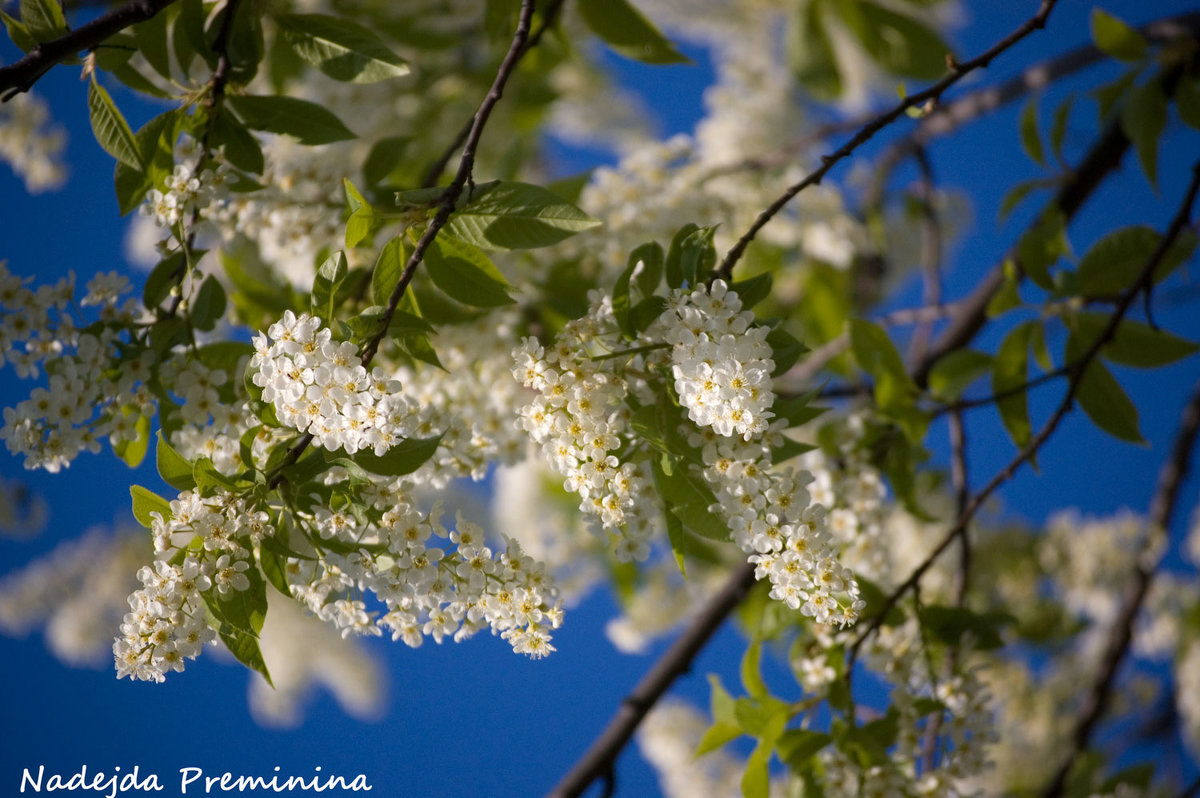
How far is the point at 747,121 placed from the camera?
3068mm

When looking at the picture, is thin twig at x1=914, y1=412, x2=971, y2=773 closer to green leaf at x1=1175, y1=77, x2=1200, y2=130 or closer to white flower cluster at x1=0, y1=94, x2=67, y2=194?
green leaf at x1=1175, y1=77, x2=1200, y2=130

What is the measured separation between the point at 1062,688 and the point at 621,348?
2816mm

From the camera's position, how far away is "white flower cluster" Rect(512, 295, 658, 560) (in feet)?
2.99

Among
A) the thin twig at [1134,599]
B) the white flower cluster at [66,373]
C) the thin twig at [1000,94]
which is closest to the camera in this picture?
the white flower cluster at [66,373]

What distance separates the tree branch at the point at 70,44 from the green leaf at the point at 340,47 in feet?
0.99

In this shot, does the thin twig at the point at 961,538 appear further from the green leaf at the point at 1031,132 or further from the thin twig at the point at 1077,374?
the green leaf at the point at 1031,132

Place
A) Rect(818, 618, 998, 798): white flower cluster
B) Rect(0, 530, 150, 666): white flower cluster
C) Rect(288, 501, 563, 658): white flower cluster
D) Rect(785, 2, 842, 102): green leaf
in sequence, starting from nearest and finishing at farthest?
1. Rect(288, 501, 563, 658): white flower cluster
2. Rect(818, 618, 998, 798): white flower cluster
3. Rect(785, 2, 842, 102): green leaf
4. Rect(0, 530, 150, 666): white flower cluster

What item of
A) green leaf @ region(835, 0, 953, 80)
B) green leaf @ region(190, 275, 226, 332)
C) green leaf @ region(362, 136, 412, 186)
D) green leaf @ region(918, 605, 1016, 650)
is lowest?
green leaf @ region(918, 605, 1016, 650)

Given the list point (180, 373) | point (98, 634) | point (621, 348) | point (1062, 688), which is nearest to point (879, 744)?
point (621, 348)

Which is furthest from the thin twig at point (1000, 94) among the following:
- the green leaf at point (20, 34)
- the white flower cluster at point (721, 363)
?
the green leaf at point (20, 34)

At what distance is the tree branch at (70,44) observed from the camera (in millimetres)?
840

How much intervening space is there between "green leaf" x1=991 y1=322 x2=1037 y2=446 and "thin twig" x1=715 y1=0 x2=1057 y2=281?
0.55 m

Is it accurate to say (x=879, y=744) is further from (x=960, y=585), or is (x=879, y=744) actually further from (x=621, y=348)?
(x=621, y=348)

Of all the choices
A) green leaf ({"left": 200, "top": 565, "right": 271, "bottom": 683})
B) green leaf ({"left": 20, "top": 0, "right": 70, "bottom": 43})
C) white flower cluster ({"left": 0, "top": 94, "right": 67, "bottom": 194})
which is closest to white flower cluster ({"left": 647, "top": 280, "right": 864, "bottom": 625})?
green leaf ({"left": 200, "top": 565, "right": 271, "bottom": 683})
